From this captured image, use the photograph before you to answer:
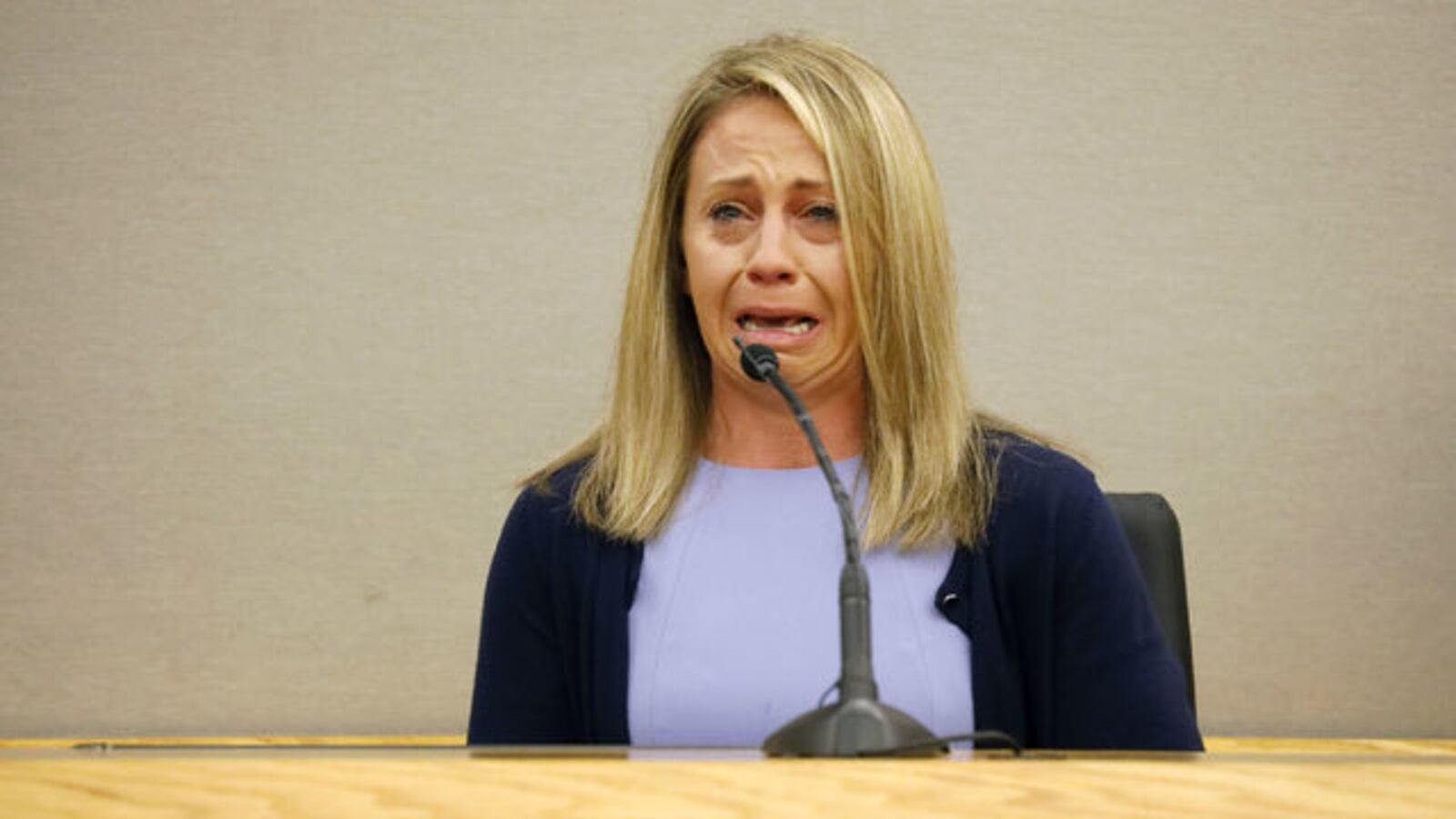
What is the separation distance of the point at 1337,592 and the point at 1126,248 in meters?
0.58

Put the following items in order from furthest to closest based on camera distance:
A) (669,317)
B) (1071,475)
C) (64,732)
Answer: (64,732), (669,317), (1071,475)

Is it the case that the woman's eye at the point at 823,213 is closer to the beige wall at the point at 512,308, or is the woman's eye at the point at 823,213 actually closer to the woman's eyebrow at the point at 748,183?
the woman's eyebrow at the point at 748,183

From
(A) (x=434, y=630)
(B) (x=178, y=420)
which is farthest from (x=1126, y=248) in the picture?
(B) (x=178, y=420)

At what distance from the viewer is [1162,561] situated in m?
1.35

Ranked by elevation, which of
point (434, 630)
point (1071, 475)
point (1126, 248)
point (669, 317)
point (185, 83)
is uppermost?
point (185, 83)

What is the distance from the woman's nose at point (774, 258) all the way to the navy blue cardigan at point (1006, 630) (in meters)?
0.26

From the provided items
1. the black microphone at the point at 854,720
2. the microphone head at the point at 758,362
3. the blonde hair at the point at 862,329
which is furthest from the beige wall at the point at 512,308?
the black microphone at the point at 854,720

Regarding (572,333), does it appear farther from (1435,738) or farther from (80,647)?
(1435,738)

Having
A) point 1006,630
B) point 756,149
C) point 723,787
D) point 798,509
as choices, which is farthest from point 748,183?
point 723,787

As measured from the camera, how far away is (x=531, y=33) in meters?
2.19

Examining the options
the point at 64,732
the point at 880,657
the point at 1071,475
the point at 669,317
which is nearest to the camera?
the point at 880,657

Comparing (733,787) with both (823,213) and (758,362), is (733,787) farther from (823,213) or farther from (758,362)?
(823,213)

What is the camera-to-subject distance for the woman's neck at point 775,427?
135cm

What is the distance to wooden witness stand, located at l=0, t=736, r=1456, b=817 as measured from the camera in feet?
1.89
